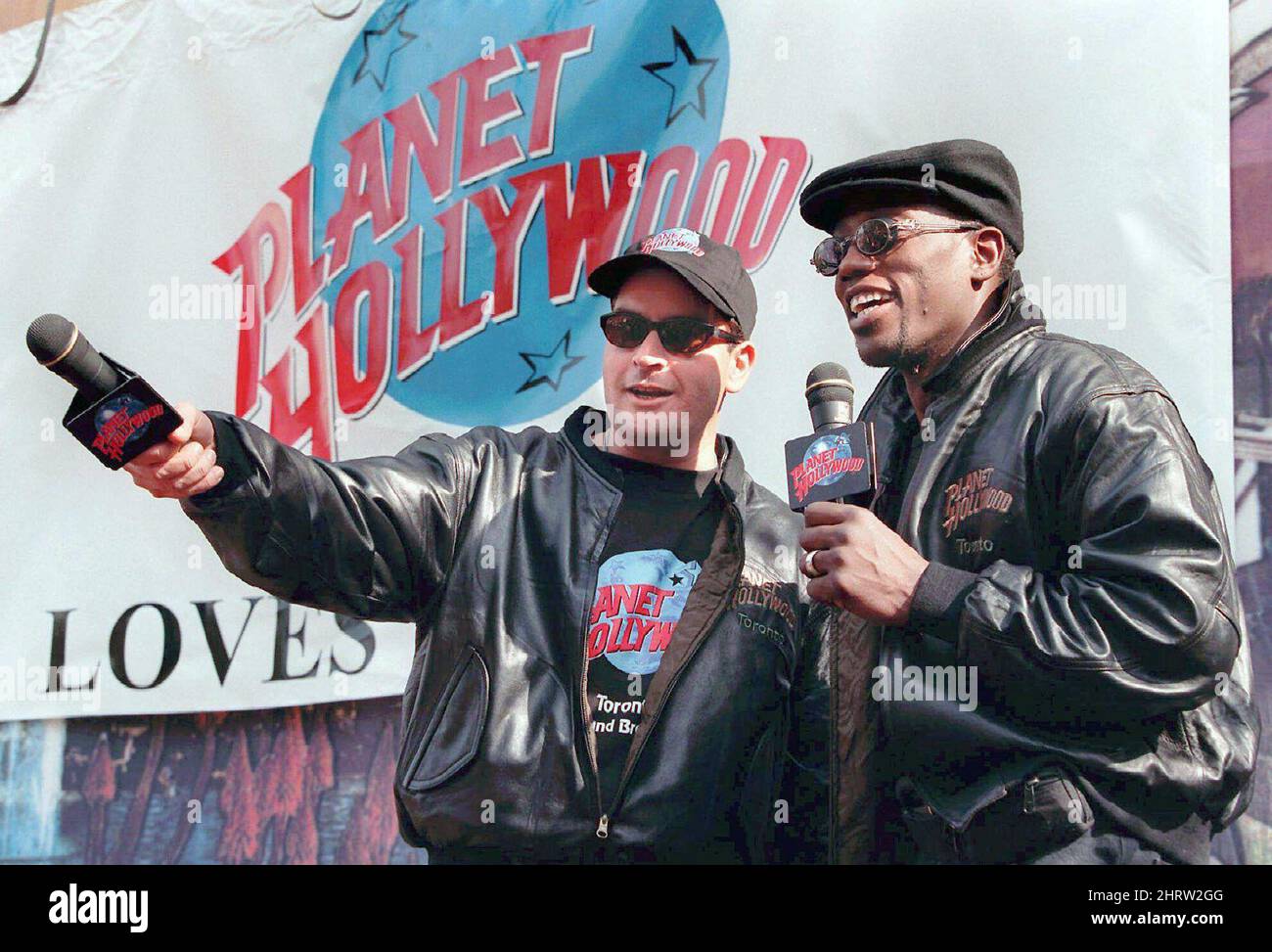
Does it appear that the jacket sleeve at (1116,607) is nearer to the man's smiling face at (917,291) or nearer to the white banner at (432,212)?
the man's smiling face at (917,291)

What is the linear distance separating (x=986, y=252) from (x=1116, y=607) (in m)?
0.76

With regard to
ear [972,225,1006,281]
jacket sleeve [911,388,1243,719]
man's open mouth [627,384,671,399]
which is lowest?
jacket sleeve [911,388,1243,719]

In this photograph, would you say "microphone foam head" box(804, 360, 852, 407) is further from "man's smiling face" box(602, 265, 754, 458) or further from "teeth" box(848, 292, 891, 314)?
"man's smiling face" box(602, 265, 754, 458)

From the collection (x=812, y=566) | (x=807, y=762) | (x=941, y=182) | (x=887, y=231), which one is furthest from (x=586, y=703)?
(x=941, y=182)

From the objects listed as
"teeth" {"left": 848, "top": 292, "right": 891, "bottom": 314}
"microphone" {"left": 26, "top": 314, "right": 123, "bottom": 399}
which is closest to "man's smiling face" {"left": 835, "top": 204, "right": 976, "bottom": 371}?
"teeth" {"left": 848, "top": 292, "right": 891, "bottom": 314}

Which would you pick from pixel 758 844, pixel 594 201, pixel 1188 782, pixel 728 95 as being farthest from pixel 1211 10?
pixel 758 844

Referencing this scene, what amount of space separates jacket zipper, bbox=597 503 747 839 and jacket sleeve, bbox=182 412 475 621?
1.65ft

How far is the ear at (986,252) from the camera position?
9.22 ft

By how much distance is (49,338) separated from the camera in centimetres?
199

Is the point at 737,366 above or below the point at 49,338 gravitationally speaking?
above

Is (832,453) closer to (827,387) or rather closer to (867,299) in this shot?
(827,387)

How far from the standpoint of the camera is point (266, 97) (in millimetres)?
3898

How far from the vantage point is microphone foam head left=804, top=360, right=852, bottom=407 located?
A: 260 centimetres

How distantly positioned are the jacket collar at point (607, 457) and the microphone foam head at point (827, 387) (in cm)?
41
